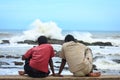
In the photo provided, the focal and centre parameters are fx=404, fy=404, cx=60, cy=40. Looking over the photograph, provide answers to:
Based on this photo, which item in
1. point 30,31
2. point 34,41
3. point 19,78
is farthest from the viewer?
point 30,31

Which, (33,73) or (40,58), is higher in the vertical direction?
(40,58)

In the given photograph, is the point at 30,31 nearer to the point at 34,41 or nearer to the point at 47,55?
the point at 34,41

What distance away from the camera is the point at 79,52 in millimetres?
8273

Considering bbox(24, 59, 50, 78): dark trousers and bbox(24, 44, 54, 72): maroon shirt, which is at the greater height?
bbox(24, 44, 54, 72): maroon shirt

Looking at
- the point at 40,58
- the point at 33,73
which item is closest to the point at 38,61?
the point at 40,58

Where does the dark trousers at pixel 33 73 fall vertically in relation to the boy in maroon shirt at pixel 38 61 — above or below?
below

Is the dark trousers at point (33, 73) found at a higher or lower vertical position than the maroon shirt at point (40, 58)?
lower

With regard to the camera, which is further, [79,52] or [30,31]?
[30,31]

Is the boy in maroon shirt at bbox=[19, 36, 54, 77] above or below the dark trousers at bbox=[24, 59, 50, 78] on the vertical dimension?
above

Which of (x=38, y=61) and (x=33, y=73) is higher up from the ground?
(x=38, y=61)

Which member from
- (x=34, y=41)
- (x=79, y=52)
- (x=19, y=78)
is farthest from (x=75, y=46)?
(x=34, y=41)

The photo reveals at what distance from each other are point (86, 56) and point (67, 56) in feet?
1.28

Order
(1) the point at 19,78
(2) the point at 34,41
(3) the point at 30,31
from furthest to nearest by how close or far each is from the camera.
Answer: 1. (3) the point at 30,31
2. (2) the point at 34,41
3. (1) the point at 19,78

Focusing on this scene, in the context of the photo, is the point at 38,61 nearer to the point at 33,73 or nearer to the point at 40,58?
the point at 40,58
